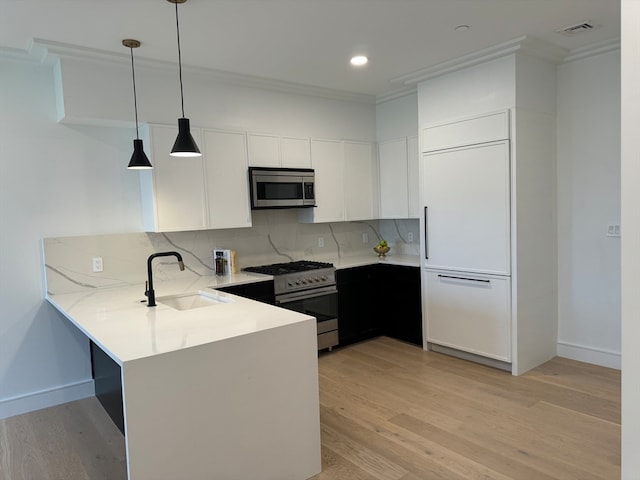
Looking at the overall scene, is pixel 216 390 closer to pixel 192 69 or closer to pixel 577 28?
pixel 192 69

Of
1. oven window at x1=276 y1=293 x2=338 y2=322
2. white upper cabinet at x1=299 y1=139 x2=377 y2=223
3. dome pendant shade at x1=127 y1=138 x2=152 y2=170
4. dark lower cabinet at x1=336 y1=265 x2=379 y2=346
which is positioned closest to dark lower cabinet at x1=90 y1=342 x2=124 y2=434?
dome pendant shade at x1=127 y1=138 x2=152 y2=170

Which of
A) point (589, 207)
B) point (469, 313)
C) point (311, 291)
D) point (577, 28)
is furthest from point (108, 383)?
point (577, 28)

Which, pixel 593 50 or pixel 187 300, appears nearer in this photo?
pixel 187 300

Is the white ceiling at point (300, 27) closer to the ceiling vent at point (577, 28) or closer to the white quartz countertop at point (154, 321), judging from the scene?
the ceiling vent at point (577, 28)

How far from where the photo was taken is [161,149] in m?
3.67

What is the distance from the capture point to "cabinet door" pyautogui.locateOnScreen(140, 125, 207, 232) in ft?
12.0

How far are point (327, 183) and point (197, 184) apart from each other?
4.61 ft

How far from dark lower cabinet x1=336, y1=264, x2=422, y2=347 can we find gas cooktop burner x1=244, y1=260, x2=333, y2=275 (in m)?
0.27

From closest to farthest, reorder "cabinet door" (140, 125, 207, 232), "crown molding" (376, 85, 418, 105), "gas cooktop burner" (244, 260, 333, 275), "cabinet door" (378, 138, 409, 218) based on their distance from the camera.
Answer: "cabinet door" (140, 125, 207, 232) → "gas cooktop burner" (244, 260, 333, 275) → "crown molding" (376, 85, 418, 105) → "cabinet door" (378, 138, 409, 218)

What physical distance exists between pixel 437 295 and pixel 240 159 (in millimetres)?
2192

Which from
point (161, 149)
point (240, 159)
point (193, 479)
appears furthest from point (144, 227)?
point (193, 479)

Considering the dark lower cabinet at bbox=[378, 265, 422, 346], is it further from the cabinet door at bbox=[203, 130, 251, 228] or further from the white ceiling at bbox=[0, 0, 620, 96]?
the white ceiling at bbox=[0, 0, 620, 96]

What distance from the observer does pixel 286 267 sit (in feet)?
14.2

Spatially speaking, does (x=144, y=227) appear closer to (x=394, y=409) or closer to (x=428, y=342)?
(x=394, y=409)
